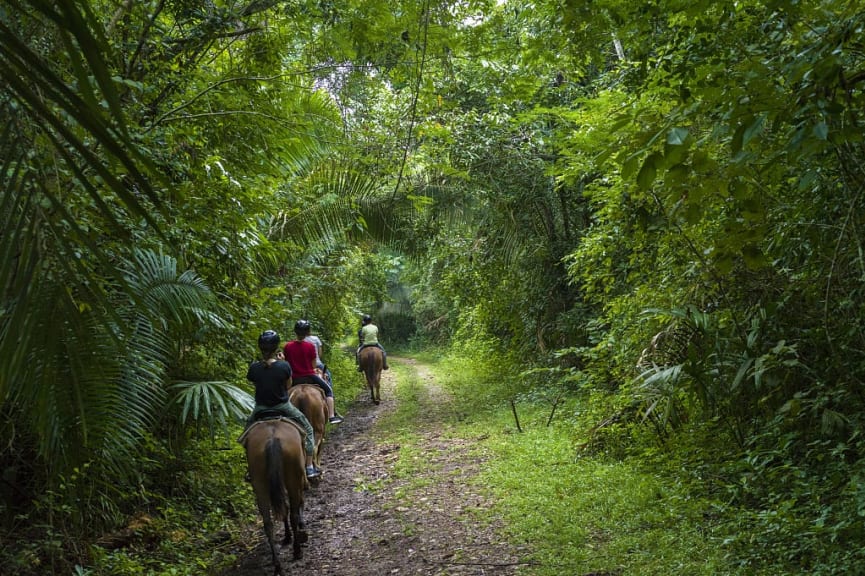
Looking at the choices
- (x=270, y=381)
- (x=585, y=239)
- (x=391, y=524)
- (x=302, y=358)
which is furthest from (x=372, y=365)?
(x=270, y=381)

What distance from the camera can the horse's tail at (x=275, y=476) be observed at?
6.13 metres

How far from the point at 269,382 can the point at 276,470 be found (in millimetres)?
943

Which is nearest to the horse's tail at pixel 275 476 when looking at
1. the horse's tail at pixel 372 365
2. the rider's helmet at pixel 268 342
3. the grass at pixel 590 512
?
the rider's helmet at pixel 268 342

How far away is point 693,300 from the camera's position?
708cm

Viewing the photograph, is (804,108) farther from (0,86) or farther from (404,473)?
(404,473)

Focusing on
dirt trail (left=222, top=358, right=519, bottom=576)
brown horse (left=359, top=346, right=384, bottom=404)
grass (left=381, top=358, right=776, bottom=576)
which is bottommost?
grass (left=381, top=358, right=776, bottom=576)

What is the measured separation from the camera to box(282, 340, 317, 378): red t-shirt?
9.84 metres

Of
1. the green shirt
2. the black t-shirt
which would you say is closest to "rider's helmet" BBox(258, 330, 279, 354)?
the black t-shirt

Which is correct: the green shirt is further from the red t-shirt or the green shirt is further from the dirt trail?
the red t-shirt

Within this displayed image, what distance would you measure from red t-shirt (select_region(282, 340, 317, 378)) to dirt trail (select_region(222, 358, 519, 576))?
1.53 meters

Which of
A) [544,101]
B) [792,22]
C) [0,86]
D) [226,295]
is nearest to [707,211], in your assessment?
[792,22]

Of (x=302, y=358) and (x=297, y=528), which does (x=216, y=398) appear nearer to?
(x=297, y=528)

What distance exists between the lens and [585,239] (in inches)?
389

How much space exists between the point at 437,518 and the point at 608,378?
163 inches
